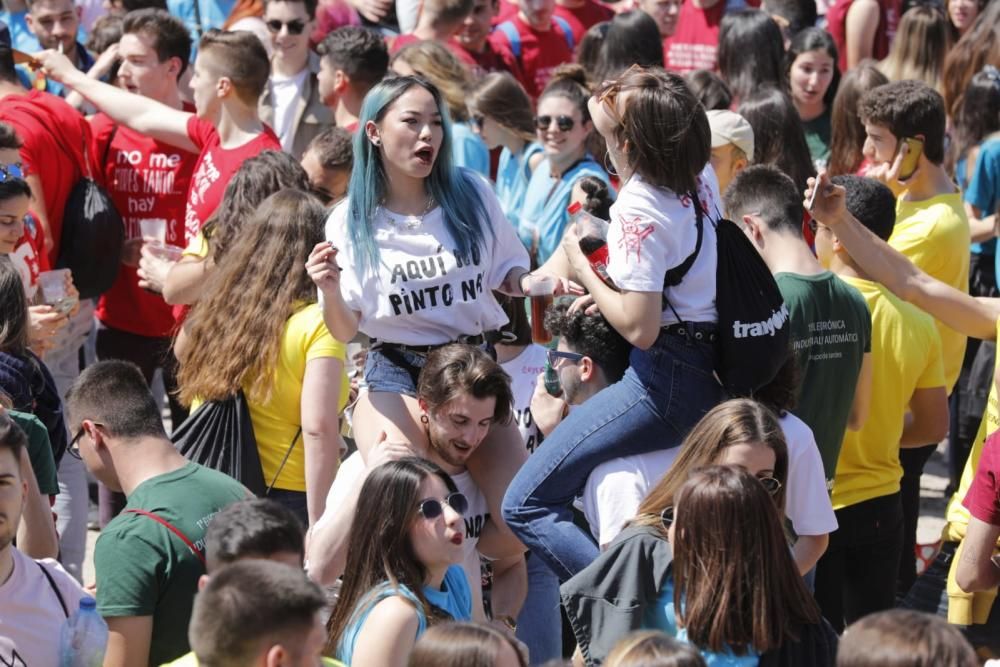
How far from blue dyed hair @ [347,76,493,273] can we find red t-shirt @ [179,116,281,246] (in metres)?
1.71

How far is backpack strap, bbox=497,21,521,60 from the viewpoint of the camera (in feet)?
32.1

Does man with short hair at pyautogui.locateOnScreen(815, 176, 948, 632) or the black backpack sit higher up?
the black backpack

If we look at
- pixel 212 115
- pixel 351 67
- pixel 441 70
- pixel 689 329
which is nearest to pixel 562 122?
pixel 441 70

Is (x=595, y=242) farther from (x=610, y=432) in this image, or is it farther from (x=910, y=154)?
(x=910, y=154)

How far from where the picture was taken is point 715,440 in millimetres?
4020

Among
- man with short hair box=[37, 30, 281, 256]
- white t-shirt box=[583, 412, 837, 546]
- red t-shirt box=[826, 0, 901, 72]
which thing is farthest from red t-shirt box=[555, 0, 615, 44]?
white t-shirt box=[583, 412, 837, 546]

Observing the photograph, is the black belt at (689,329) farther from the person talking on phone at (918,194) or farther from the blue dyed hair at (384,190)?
the person talking on phone at (918,194)

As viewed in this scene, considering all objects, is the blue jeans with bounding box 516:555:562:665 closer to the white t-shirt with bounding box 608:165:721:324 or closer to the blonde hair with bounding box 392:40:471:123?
the white t-shirt with bounding box 608:165:721:324

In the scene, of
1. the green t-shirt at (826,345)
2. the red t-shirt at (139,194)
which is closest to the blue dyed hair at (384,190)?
the green t-shirt at (826,345)

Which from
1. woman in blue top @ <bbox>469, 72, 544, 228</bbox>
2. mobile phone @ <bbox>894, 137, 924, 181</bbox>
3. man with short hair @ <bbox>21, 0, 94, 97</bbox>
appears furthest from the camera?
man with short hair @ <bbox>21, 0, 94, 97</bbox>

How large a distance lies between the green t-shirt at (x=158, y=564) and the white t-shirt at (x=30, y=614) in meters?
0.12

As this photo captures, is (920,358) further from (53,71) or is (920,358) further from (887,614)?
(53,71)

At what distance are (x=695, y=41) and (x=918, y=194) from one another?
3700 mm

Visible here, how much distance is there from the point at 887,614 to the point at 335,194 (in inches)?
160
